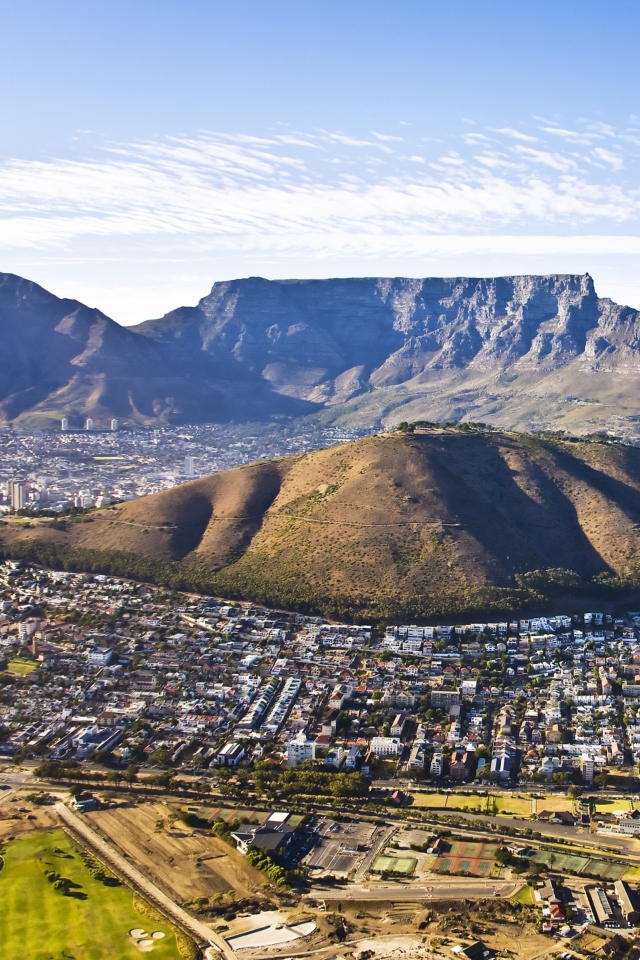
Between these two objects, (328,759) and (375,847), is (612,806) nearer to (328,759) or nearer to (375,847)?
(375,847)

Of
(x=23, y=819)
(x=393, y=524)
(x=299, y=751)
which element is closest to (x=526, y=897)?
(x=299, y=751)

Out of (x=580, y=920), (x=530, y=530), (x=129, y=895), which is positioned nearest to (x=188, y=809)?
(x=129, y=895)

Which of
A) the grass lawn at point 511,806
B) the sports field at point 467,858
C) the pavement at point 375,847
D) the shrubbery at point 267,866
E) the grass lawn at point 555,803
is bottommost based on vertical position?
the shrubbery at point 267,866

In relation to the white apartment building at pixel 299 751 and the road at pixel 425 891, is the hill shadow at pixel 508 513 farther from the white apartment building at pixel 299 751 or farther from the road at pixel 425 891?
the road at pixel 425 891

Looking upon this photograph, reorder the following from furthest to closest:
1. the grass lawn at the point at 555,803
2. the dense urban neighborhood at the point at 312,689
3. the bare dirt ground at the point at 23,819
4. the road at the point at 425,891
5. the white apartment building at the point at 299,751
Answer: the dense urban neighborhood at the point at 312,689 → the white apartment building at the point at 299,751 → the grass lawn at the point at 555,803 → the bare dirt ground at the point at 23,819 → the road at the point at 425,891

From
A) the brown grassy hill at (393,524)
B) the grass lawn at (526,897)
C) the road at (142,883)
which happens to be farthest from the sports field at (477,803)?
the brown grassy hill at (393,524)

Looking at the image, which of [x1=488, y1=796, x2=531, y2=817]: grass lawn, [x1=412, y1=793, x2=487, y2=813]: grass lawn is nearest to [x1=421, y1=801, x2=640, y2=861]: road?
[x1=412, y1=793, x2=487, y2=813]: grass lawn

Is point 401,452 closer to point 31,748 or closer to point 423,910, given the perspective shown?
point 31,748
